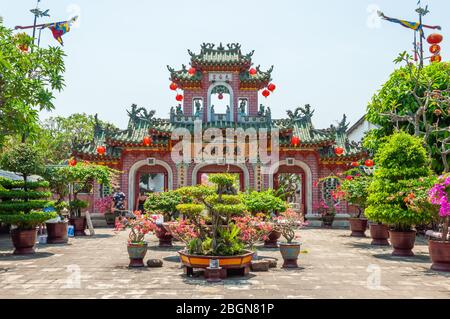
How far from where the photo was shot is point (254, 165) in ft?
72.7

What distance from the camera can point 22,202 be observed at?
1175 centimetres

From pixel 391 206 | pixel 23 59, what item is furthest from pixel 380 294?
pixel 23 59

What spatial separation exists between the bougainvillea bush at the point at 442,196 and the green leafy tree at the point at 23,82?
8.84 metres

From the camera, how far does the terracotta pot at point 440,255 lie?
9078mm

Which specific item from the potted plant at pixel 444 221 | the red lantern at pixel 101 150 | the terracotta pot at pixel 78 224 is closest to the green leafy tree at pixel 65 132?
the red lantern at pixel 101 150

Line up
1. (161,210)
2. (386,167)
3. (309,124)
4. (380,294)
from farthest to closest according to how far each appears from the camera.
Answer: (309,124), (161,210), (386,167), (380,294)

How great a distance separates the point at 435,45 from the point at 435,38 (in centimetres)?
27

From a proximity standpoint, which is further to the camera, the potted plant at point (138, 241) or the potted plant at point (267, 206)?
the potted plant at point (267, 206)

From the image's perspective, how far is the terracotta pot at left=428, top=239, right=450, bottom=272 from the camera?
29.8 feet

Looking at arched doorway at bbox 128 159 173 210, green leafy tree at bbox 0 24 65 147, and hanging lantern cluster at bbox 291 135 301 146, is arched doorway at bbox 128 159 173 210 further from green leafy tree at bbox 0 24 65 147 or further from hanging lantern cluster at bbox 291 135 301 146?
green leafy tree at bbox 0 24 65 147

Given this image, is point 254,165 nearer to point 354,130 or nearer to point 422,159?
point 422,159

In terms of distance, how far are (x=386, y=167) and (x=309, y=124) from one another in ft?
38.4

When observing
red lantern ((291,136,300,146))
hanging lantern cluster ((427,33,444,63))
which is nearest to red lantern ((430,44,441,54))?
hanging lantern cluster ((427,33,444,63))

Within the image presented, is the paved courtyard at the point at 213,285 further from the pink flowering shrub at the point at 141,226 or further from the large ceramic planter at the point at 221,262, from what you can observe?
the pink flowering shrub at the point at 141,226
